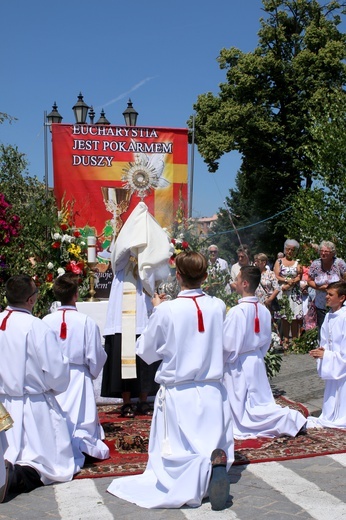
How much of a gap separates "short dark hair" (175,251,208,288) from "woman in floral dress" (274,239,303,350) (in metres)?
7.11

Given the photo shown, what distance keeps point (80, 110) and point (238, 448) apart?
31.4 feet

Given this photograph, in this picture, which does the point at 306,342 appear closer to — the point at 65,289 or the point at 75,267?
the point at 75,267

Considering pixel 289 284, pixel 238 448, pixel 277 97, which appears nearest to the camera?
pixel 238 448

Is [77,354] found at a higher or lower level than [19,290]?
lower

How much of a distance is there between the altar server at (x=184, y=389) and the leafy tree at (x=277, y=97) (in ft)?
80.5

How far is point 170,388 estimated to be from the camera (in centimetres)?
534

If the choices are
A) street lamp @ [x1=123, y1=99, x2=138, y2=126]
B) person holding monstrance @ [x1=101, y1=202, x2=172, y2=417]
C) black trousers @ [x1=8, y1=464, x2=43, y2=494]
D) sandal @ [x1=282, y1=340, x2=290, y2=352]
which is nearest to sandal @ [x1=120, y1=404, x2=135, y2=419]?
person holding monstrance @ [x1=101, y1=202, x2=172, y2=417]

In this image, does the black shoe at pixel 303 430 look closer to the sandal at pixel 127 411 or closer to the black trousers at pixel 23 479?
the sandal at pixel 127 411

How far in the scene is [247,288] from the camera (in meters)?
7.21

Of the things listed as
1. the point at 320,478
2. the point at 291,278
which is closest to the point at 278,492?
the point at 320,478

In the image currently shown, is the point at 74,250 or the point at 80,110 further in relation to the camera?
the point at 80,110

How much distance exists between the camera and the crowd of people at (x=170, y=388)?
523 cm

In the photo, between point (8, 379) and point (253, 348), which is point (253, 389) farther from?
point (8, 379)

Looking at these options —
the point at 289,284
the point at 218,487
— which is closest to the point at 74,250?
the point at 289,284
